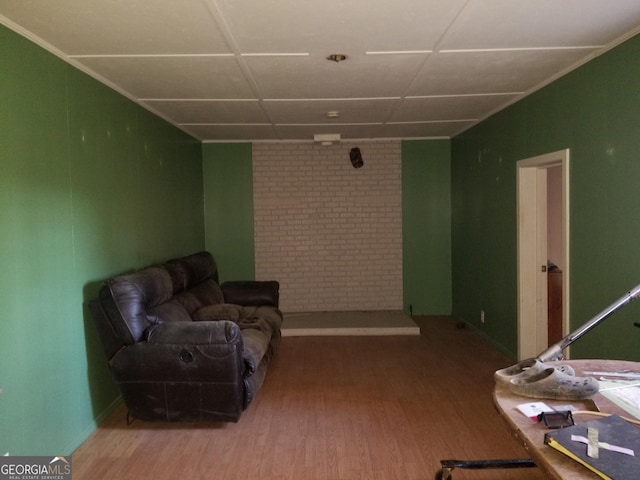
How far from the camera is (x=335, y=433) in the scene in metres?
3.05

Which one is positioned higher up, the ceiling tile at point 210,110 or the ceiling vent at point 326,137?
the ceiling tile at point 210,110

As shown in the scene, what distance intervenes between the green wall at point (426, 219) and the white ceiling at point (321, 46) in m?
2.07

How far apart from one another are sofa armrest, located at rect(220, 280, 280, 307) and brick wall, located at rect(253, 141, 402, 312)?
1332 millimetres

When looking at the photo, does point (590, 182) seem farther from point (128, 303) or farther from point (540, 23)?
point (128, 303)

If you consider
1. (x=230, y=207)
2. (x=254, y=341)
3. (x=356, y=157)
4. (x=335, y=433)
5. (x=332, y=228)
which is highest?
(x=356, y=157)

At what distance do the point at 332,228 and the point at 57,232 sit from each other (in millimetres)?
4070

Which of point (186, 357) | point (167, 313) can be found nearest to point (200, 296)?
point (167, 313)

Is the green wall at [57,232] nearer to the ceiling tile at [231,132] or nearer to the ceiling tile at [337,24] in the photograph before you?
the ceiling tile at [337,24]

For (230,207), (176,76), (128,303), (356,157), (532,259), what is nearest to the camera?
(128,303)

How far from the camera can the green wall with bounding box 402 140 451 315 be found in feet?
21.1

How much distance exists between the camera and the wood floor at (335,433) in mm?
2625

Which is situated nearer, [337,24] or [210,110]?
[337,24]

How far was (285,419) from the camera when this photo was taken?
3.28 meters

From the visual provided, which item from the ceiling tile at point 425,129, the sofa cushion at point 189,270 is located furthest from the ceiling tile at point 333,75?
the sofa cushion at point 189,270
